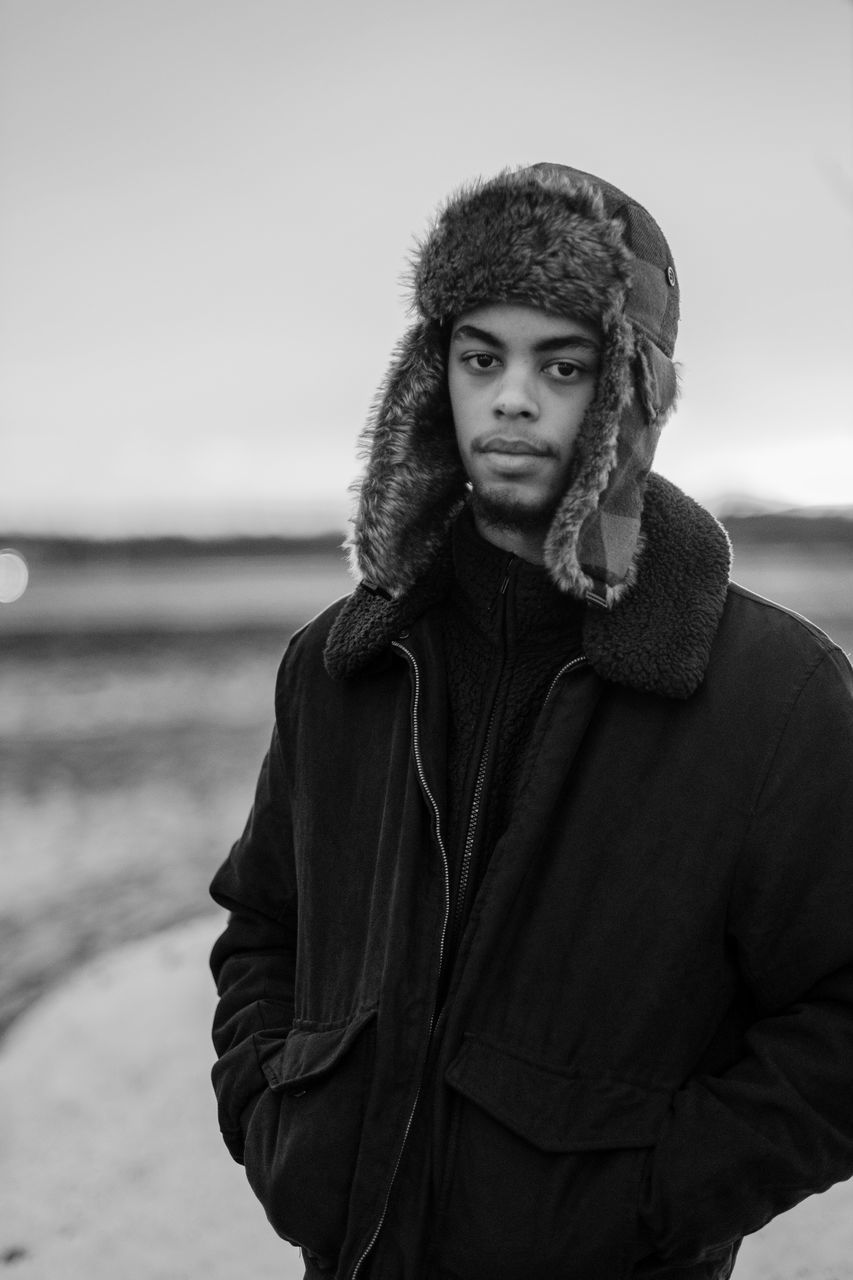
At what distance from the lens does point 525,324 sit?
4.82 feet

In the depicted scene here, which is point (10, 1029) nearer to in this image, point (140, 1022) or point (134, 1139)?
point (140, 1022)

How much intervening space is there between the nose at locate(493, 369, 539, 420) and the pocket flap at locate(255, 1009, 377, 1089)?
744 millimetres

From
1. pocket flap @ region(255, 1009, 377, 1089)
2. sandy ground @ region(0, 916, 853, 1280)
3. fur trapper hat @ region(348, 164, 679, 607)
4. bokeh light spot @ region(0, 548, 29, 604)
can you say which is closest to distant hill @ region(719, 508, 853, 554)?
sandy ground @ region(0, 916, 853, 1280)

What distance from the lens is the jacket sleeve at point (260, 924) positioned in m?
1.64

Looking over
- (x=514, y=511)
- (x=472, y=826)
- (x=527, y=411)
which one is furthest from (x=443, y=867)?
(x=527, y=411)

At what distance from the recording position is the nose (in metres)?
1.44

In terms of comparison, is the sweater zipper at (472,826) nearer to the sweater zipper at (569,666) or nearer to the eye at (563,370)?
the sweater zipper at (569,666)

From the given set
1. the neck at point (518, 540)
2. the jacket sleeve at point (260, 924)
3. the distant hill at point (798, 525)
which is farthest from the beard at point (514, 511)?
the distant hill at point (798, 525)

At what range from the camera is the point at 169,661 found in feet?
37.6

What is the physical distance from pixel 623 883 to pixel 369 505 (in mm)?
657

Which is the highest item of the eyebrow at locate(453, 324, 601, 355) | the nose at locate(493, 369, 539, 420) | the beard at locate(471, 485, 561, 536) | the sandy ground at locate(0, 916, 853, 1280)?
the eyebrow at locate(453, 324, 601, 355)

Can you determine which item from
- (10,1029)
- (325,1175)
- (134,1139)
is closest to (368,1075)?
(325,1175)

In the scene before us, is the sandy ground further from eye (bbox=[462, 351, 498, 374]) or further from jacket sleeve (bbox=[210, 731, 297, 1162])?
eye (bbox=[462, 351, 498, 374])

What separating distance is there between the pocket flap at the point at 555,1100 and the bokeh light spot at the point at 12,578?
13.1m
